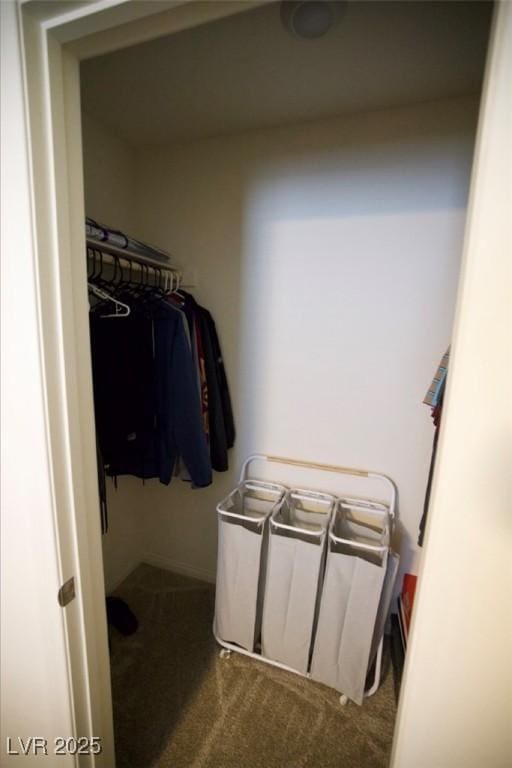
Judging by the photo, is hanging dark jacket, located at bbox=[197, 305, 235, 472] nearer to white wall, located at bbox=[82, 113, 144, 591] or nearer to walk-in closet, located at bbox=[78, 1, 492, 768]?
walk-in closet, located at bbox=[78, 1, 492, 768]

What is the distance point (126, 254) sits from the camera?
1.41 meters

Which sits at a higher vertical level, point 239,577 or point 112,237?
point 112,237

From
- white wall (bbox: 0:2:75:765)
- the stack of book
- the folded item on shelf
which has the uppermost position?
the folded item on shelf

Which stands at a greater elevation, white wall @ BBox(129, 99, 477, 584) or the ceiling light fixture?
the ceiling light fixture

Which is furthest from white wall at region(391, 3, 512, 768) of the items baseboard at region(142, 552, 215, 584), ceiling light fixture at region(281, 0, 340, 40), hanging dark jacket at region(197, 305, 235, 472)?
baseboard at region(142, 552, 215, 584)

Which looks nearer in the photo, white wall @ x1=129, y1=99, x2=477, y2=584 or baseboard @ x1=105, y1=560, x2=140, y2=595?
white wall @ x1=129, y1=99, x2=477, y2=584

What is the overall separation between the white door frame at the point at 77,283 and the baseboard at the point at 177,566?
1236 mm

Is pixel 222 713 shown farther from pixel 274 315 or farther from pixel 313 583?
pixel 274 315

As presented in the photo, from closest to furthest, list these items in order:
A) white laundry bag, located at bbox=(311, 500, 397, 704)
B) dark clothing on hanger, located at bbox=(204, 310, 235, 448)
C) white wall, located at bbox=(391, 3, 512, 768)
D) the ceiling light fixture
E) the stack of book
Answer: white wall, located at bbox=(391, 3, 512, 768), the ceiling light fixture, white laundry bag, located at bbox=(311, 500, 397, 704), the stack of book, dark clothing on hanger, located at bbox=(204, 310, 235, 448)

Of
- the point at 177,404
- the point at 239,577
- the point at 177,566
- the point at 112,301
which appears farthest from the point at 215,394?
the point at 177,566

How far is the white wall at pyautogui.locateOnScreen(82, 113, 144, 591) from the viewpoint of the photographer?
1599 mm

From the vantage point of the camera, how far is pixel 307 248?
1.58 metres

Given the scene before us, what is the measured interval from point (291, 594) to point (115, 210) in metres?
2.09

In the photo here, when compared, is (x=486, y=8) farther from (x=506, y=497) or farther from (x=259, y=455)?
(x=259, y=455)
